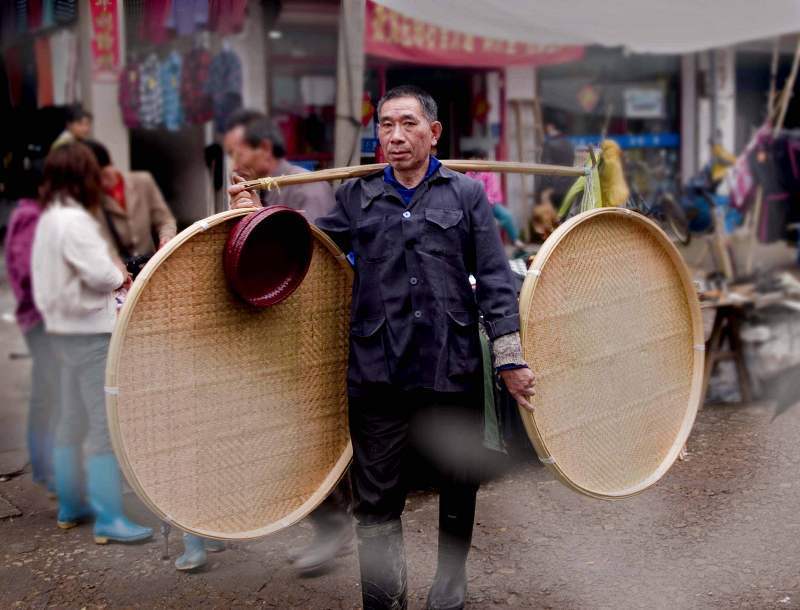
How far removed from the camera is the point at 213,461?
2922mm

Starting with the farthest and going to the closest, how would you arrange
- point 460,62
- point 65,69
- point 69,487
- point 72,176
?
point 460,62 → point 65,69 → point 69,487 → point 72,176

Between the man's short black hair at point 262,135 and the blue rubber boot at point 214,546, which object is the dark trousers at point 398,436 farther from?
the man's short black hair at point 262,135

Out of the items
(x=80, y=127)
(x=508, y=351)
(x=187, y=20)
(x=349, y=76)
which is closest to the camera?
(x=508, y=351)

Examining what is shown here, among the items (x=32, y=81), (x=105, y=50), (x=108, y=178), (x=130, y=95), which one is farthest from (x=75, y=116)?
(x=108, y=178)

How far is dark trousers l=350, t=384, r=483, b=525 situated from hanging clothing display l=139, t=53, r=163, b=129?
6373 millimetres

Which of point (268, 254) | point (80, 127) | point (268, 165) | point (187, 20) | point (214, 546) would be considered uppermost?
point (187, 20)

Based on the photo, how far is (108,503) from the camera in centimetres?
400

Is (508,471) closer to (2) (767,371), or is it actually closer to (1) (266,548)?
(1) (266,548)

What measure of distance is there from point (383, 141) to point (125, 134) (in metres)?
6.88

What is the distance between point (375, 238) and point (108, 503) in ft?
5.95

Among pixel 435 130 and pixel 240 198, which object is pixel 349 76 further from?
pixel 240 198

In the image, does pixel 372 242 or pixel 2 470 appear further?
pixel 2 470

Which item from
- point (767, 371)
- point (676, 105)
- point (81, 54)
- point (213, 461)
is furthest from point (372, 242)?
point (676, 105)

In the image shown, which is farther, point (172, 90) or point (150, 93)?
point (150, 93)
